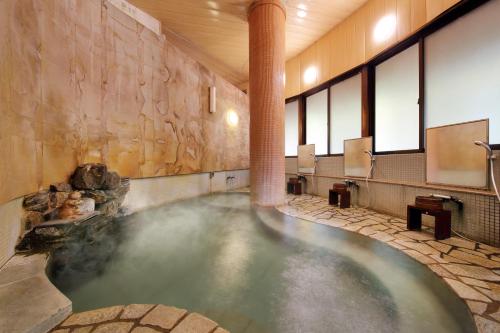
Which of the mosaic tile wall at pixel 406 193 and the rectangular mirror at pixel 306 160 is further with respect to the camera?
the rectangular mirror at pixel 306 160

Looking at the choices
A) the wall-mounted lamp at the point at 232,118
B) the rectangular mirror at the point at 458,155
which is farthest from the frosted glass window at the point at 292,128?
the rectangular mirror at the point at 458,155

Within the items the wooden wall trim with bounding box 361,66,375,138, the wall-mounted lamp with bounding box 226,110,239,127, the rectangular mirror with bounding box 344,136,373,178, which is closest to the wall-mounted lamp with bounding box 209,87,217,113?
the wall-mounted lamp with bounding box 226,110,239,127

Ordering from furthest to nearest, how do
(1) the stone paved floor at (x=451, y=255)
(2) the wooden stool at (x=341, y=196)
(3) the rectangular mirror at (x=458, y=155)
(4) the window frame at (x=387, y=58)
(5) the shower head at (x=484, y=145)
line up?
(2) the wooden stool at (x=341, y=196) < (4) the window frame at (x=387, y=58) < (3) the rectangular mirror at (x=458, y=155) < (5) the shower head at (x=484, y=145) < (1) the stone paved floor at (x=451, y=255)

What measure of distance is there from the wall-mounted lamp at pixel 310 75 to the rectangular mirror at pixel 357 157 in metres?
2.18

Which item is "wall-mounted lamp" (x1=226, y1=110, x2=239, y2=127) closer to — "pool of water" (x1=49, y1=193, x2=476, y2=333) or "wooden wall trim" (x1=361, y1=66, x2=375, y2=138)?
"wooden wall trim" (x1=361, y1=66, x2=375, y2=138)

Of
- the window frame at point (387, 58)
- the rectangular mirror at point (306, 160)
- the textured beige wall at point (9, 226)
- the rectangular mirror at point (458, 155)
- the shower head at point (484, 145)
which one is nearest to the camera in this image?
the textured beige wall at point (9, 226)

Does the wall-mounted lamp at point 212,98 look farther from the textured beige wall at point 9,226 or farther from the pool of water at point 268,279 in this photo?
the textured beige wall at point 9,226

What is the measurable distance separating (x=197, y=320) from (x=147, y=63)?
4022mm

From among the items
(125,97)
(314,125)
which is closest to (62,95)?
(125,97)

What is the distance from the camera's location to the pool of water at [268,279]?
55.2 inches

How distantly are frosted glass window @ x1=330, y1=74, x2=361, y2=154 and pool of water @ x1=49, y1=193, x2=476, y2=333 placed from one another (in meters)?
2.72

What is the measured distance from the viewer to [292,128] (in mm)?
6387

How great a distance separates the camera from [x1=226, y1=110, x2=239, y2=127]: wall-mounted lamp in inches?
246

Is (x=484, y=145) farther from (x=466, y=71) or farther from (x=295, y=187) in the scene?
(x=295, y=187)
